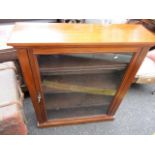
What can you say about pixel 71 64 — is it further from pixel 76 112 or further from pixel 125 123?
pixel 125 123

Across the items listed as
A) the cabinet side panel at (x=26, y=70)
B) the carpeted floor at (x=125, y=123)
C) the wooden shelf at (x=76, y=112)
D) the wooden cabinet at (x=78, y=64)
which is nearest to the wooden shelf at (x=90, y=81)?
the wooden cabinet at (x=78, y=64)

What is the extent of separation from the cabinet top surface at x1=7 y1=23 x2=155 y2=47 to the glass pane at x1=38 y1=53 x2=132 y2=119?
0.44 feet

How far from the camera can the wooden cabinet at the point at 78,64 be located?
29.9 inches

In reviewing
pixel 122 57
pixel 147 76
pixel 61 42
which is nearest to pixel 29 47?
pixel 61 42

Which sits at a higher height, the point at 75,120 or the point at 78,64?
the point at 78,64

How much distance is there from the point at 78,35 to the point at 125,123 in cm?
104

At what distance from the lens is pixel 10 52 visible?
1.14 metres

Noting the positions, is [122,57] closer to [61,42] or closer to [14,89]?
[61,42]

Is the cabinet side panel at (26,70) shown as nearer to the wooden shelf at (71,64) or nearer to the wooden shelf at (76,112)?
the wooden shelf at (71,64)

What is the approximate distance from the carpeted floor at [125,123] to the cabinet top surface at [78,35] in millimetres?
886

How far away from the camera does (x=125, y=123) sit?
1.44 m

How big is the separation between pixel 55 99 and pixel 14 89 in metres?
0.39

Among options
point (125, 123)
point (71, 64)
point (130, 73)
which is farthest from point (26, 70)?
point (125, 123)
